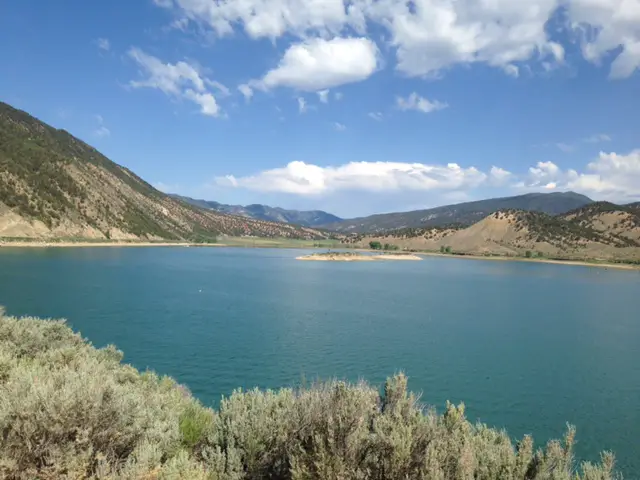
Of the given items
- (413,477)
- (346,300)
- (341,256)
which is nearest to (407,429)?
(413,477)

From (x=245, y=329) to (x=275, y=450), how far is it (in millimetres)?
30778

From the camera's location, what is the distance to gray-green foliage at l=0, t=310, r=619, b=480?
6980 mm

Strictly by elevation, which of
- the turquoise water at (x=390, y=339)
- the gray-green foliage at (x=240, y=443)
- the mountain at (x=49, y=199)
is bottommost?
the turquoise water at (x=390, y=339)

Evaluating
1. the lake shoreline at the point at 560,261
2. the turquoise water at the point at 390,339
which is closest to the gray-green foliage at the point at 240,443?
the turquoise water at the point at 390,339

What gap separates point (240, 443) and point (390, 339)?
96.9ft

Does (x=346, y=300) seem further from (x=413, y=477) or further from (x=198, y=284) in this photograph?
(x=413, y=477)

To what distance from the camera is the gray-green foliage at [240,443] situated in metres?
6.98

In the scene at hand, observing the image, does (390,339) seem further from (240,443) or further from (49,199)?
(49,199)

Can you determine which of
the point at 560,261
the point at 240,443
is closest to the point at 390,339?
the point at 240,443

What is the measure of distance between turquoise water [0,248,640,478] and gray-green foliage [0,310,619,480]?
12.7m

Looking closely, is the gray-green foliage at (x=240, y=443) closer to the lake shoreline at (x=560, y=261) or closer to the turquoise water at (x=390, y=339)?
the turquoise water at (x=390, y=339)

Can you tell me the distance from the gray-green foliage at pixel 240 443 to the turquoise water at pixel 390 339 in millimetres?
12732

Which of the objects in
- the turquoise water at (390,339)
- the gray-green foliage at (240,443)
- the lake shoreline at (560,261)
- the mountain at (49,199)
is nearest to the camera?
the gray-green foliage at (240,443)

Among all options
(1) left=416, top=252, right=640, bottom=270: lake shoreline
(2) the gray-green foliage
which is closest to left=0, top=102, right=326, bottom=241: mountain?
(1) left=416, top=252, right=640, bottom=270: lake shoreline
